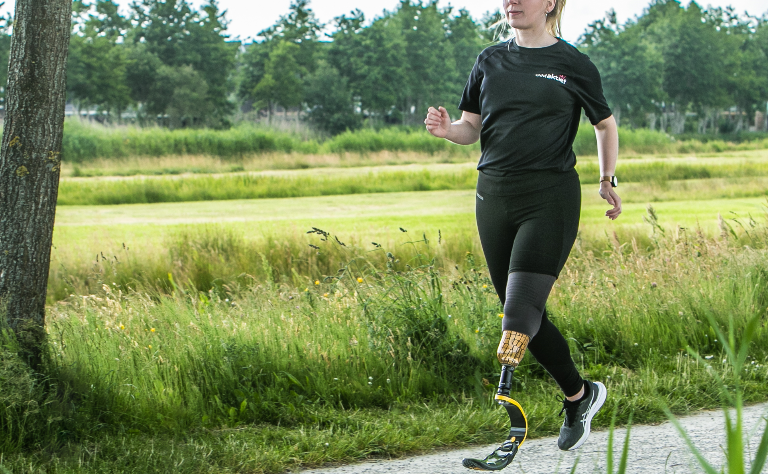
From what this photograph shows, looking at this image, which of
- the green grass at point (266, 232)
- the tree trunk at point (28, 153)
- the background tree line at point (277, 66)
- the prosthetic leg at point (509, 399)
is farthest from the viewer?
the background tree line at point (277, 66)

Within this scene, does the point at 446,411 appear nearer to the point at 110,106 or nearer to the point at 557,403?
the point at 557,403

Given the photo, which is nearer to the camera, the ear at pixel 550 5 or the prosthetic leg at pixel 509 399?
the prosthetic leg at pixel 509 399

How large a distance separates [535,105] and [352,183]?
2369 centimetres

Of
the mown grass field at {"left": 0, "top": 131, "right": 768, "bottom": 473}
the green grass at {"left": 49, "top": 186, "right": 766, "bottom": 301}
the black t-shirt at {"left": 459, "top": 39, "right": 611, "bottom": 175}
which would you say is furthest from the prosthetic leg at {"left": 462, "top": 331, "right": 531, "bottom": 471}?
the green grass at {"left": 49, "top": 186, "right": 766, "bottom": 301}

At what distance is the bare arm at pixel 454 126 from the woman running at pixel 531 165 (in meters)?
0.01

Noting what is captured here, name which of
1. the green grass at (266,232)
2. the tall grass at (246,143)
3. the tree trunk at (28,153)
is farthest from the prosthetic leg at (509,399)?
the tall grass at (246,143)

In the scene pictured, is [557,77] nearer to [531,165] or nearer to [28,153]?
[531,165]

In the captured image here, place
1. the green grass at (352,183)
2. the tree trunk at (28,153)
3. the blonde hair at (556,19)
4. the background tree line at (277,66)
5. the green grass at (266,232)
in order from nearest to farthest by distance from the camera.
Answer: the blonde hair at (556,19) → the tree trunk at (28,153) → the green grass at (266,232) → the green grass at (352,183) → the background tree line at (277,66)

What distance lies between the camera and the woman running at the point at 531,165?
2.87m

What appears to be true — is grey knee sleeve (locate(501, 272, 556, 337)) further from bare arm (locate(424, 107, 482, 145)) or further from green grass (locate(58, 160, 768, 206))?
green grass (locate(58, 160, 768, 206))

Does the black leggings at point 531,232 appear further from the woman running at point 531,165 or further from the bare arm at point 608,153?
the bare arm at point 608,153

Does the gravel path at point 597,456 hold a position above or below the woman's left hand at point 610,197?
below

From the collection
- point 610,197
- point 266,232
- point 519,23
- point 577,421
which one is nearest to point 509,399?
point 577,421

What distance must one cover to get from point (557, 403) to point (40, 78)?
2.83 metres
